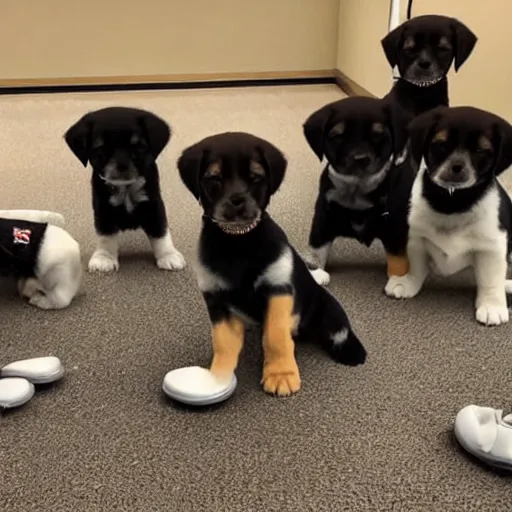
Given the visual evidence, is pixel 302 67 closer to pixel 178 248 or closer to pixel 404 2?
pixel 404 2

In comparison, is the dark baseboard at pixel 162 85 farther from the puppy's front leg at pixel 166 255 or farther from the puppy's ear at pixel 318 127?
the puppy's ear at pixel 318 127

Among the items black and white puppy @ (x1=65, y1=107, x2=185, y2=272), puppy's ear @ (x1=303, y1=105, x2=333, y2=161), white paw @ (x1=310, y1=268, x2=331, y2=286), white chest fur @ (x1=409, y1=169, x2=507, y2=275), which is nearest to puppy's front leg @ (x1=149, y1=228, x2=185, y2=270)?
black and white puppy @ (x1=65, y1=107, x2=185, y2=272)

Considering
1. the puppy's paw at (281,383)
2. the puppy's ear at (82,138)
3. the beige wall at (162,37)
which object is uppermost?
the puppy's ear at (82,138)

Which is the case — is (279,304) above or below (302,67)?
above

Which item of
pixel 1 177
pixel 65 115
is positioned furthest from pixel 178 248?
pixel 65 115

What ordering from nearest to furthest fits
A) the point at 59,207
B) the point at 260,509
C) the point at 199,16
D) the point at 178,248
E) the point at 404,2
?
the point at 260,509 → the point at 178,248 → the point at 59,207 → the point at 404,2 → the point at 199,16

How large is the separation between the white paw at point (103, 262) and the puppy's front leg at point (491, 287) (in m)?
0.86

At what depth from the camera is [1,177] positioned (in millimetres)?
2422

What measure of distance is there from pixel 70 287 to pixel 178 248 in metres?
0.40

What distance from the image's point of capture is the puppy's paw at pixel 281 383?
48.5 inches

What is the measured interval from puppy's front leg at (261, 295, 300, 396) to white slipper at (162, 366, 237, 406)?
7 centimetres

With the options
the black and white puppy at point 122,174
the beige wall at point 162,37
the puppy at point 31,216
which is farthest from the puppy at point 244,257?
the beige wall at point 162,37

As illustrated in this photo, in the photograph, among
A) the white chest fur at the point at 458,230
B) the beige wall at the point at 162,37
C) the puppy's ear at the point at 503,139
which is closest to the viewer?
the puppy's ear at the point at 503,139

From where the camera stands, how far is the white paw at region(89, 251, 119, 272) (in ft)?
5.70
